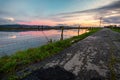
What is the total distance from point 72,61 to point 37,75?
8.02 feet

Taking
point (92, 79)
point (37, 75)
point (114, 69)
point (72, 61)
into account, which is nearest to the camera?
point (92, 79)

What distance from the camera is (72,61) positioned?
28.9 ft

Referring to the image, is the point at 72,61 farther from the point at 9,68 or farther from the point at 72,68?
the point at 9,68

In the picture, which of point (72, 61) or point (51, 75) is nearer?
point (51, 75)

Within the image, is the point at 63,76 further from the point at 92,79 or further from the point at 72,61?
the point at 72,61

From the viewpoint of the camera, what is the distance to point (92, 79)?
632 centimetres

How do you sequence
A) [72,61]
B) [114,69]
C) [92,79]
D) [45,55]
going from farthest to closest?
[45,55], [72,61], [114,69], [92,79]

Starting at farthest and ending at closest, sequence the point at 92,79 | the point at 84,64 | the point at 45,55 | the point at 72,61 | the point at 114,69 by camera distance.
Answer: the point at 45,55 < the point at 72,61 < the point at 84,64 < the point at 114,69 < the point at 92,79

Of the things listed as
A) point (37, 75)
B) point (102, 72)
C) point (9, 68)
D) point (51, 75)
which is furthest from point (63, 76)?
point (9, 68)

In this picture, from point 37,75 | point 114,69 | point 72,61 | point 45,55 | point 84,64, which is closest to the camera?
point 37,75

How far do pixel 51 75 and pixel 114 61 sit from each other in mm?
3300

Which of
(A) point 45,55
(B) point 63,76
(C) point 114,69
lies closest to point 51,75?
(B) point 63,76

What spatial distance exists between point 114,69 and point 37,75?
289 centimetres

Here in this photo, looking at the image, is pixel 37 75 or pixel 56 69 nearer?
pixel 37 75
